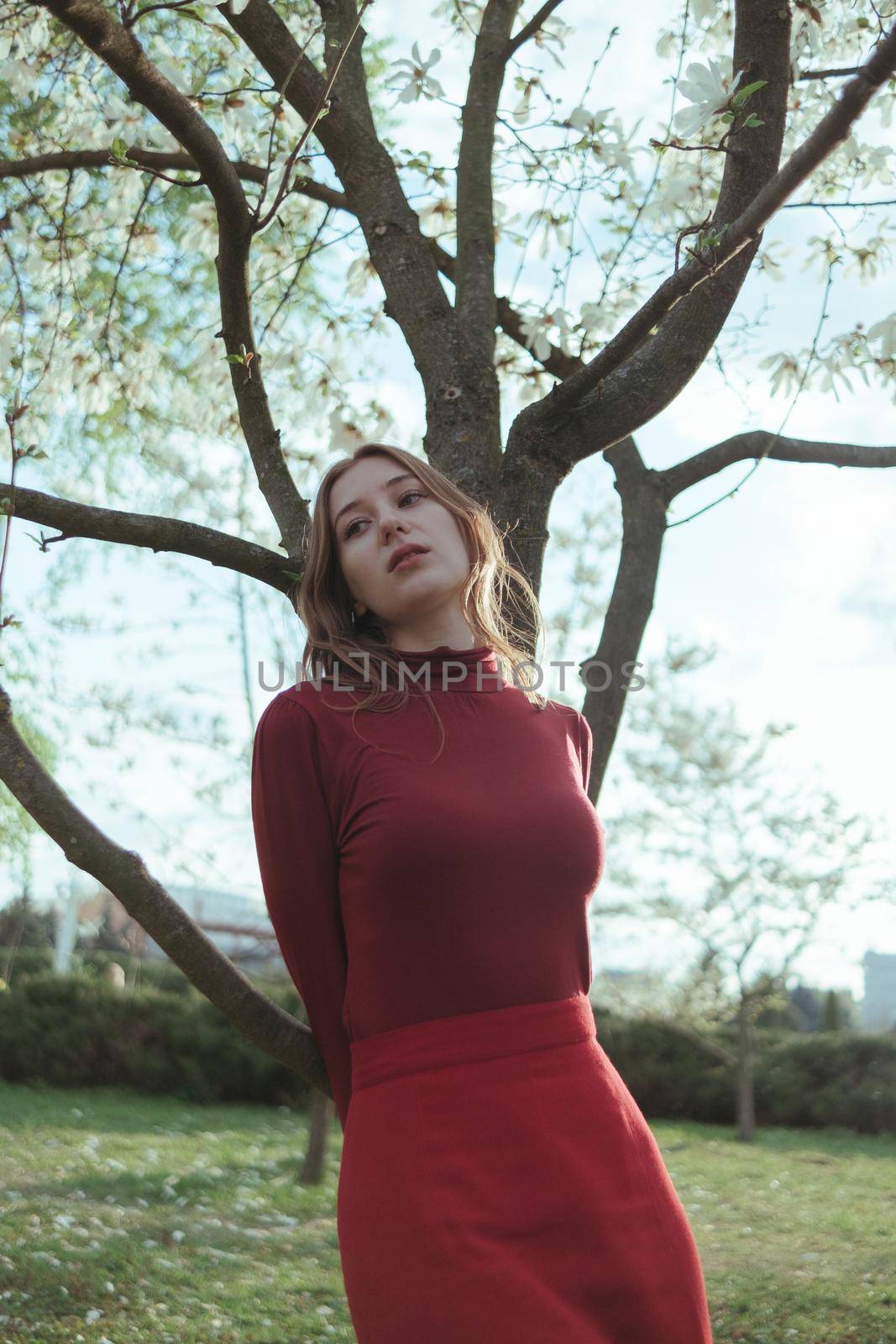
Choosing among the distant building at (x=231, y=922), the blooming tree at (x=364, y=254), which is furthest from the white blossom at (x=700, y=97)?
the distant building at (x=231, y=922)

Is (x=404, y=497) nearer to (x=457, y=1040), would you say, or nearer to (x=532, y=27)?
(x=457, y=1040)

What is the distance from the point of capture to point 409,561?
168cm

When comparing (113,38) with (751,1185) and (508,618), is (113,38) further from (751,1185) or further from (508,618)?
(751,1185)

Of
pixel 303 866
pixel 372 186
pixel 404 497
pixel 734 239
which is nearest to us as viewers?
pixel 303 866

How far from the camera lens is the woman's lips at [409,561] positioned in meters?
1.68

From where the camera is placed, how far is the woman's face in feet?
5.54

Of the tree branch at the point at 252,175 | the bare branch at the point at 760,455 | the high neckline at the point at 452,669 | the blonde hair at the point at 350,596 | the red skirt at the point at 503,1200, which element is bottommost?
the red skirt at the point at 503,1200

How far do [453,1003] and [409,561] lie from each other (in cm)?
62

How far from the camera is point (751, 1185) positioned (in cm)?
683

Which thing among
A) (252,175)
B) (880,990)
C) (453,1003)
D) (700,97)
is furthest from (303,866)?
(880,990)

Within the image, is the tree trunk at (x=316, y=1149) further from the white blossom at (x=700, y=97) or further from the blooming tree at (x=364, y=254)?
the white blossom at (x=700, y=97)

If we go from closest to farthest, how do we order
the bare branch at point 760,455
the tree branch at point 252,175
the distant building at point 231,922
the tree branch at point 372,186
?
the tree branch at point 372,186 → the bare branch at point 760,455 → the tree branch at point 252,175 → the distant building at point 231,922

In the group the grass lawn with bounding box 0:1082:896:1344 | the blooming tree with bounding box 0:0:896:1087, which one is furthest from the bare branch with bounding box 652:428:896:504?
the grass lawn with bounding box 0:1082:896:1344

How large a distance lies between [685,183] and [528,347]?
0.63 metres
